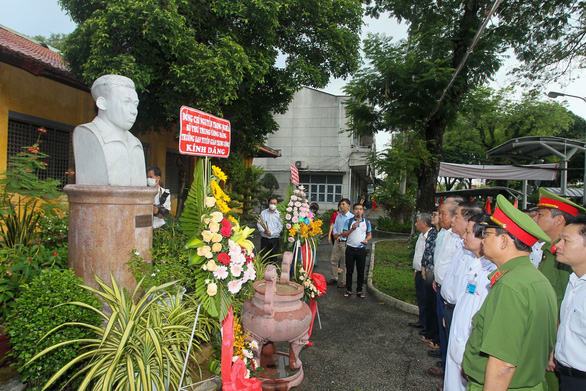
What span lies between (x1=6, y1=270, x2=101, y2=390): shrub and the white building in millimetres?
22283

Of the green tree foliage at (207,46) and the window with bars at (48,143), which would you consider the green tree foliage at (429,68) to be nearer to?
the green tree foliage at (207,46)

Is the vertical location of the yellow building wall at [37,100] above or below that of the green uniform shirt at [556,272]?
above

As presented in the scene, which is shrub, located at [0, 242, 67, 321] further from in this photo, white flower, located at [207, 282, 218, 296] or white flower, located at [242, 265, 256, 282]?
white flower, located at [242, 265, 256, 282]

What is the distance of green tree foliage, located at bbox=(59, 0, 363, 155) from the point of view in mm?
7129

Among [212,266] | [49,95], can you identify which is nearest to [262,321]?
[212,266]

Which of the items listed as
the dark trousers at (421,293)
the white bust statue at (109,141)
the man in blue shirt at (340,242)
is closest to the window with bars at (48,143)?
the white bust statue at (109,141)

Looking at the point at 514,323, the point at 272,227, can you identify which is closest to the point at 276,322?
the point at 514,323

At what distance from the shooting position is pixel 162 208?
5.14m

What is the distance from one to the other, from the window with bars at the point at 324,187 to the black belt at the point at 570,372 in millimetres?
23619

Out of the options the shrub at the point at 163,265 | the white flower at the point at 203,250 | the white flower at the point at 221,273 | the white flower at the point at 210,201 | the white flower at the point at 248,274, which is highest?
the white flower at the point at 210,201

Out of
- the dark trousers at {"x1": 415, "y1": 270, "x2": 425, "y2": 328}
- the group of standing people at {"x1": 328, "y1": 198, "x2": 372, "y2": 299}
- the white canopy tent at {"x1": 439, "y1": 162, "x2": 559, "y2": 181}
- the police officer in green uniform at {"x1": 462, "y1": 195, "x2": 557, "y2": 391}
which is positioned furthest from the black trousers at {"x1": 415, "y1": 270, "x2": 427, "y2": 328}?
the white canopy tent at {"x1": 439, "y1": 162, "x2": 559, "y2": 181}

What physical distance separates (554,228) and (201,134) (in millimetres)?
3695

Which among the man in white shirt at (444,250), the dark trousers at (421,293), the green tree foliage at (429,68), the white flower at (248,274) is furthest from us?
the green tree foliage at (429,68)

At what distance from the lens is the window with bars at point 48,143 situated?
25.1 feet
